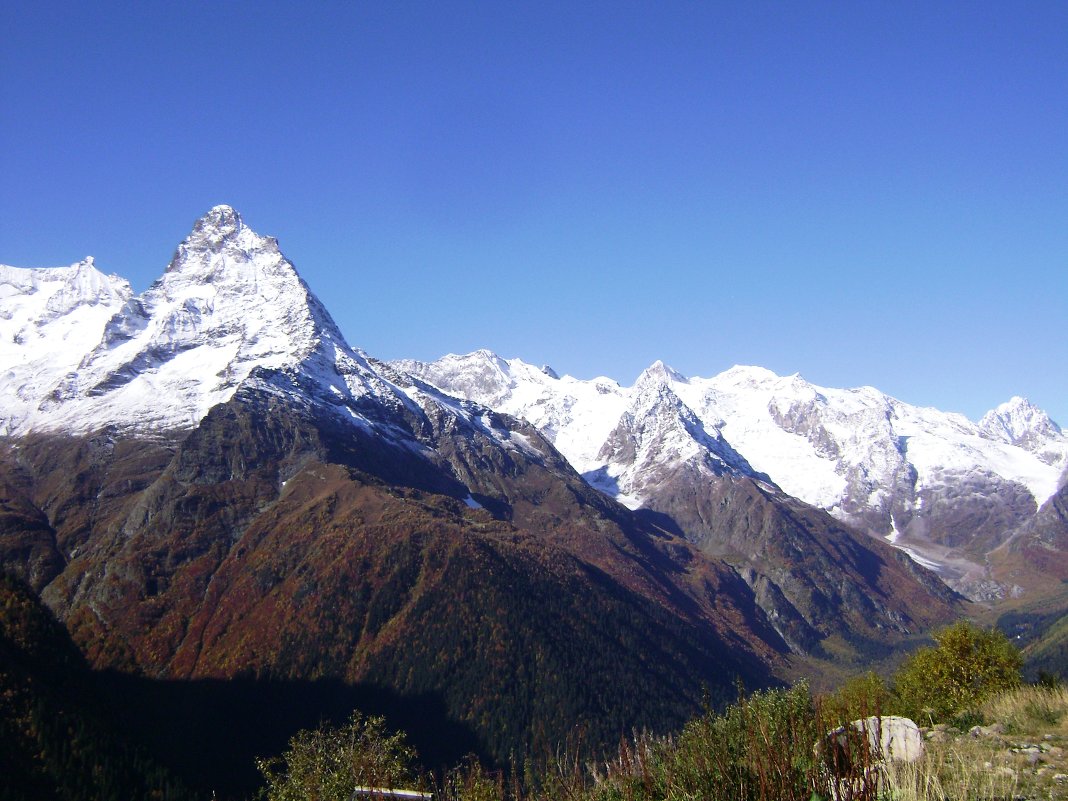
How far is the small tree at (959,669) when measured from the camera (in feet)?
133

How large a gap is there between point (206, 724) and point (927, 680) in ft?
629

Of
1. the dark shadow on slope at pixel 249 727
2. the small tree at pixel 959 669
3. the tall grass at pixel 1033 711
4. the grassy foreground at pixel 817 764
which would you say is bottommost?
the dark shadow on slope at pixel 249 727

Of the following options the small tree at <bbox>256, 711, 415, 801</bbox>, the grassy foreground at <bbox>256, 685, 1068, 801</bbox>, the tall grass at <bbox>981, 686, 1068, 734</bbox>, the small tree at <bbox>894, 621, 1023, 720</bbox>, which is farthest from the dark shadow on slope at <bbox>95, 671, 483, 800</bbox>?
the grassy foreground at <bbox>256, 685, 1068, 801</bbox>

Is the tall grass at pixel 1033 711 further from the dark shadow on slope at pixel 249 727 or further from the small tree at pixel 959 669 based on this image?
the dark shadow on slope at pixel 249 727

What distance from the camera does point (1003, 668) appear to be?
44.5 m

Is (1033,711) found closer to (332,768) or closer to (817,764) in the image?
(817,764)

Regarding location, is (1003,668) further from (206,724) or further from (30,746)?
(206,724)

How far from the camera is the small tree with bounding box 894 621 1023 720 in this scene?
4047 centimetres

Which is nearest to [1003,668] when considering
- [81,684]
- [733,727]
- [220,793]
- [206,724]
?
[733,727]

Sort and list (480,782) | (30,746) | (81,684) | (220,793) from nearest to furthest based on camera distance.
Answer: (480,782) → (30,746) → (81,684) → (220,793)

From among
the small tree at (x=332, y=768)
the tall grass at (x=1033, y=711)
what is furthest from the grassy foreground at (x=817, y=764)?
the small tree at (x=332, y=768)

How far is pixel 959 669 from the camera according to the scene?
45062mm

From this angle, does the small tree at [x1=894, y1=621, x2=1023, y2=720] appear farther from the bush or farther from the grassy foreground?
the grassy foreground

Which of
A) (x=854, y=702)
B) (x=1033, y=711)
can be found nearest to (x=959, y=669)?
(x=854, y=702)
